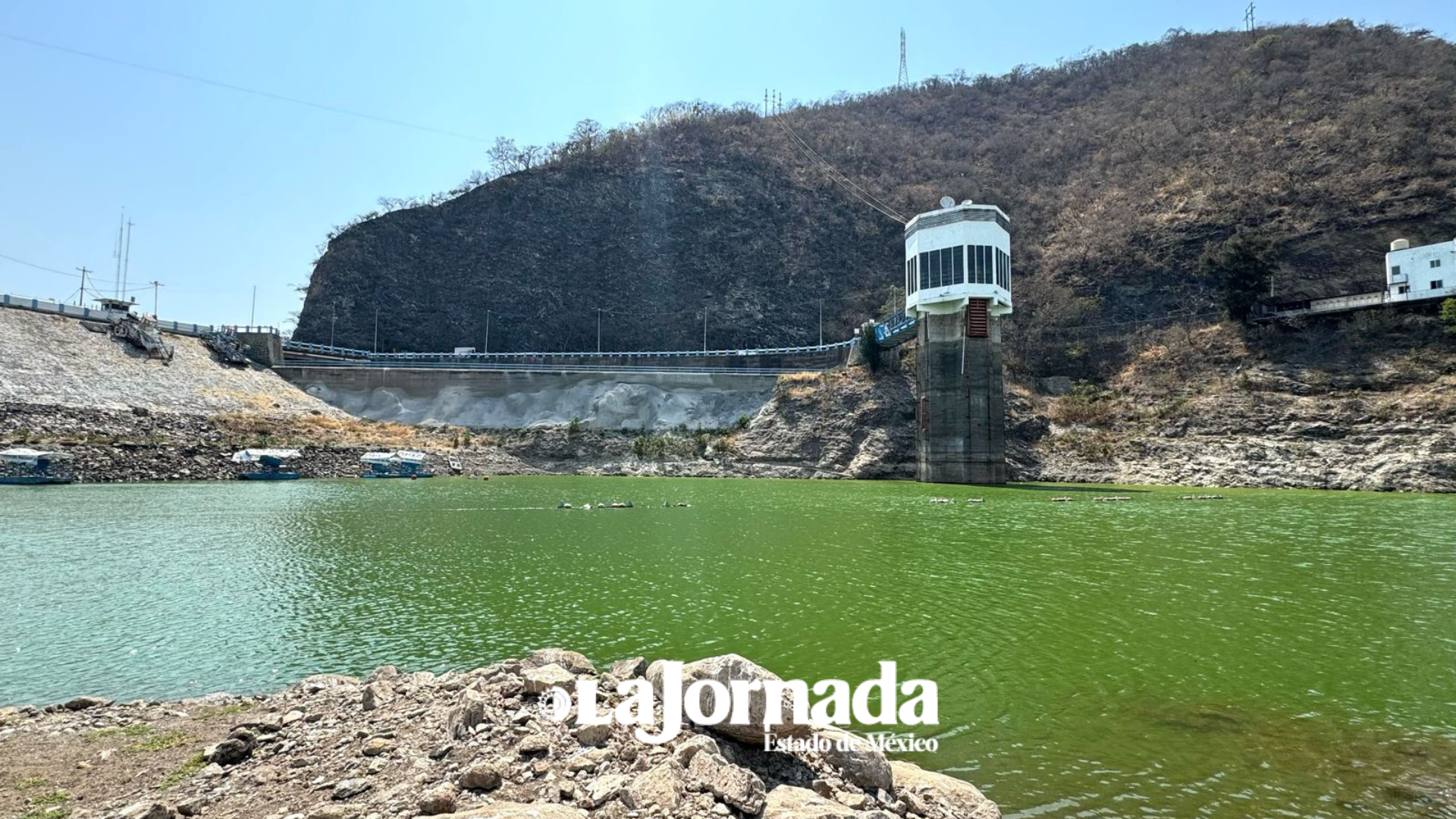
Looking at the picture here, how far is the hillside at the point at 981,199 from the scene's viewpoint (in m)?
70.2

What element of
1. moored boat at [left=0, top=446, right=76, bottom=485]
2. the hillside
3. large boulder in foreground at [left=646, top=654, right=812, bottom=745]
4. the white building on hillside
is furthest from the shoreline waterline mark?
the hillside

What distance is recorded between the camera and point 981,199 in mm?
99312

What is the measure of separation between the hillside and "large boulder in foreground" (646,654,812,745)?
223ft

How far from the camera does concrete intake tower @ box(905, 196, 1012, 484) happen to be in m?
52.3

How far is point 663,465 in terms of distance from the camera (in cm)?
6284

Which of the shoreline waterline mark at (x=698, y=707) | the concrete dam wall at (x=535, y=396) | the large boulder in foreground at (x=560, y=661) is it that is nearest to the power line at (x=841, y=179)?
the concrete dam wall at (x=535, y=396)

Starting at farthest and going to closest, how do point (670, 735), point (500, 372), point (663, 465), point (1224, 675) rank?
point (500, 372), point (663, 465), point (1224, 675), point (670, 735)

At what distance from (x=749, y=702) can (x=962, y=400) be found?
49.4m

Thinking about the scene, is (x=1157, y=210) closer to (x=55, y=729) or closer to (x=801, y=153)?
(x=801, y=153)

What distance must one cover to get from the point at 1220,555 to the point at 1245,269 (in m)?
49.5

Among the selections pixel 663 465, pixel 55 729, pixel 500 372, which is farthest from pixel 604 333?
pixel 55 729

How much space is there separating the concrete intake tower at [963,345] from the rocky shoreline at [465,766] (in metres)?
47.2

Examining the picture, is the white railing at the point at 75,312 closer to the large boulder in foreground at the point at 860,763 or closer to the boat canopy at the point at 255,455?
the boat canopy at the point at 255,455

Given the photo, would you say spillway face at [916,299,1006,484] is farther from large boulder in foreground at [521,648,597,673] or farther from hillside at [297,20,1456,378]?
large boulder in foreground at [521,648,597,673]
